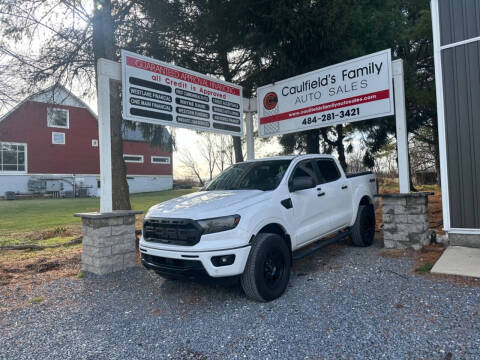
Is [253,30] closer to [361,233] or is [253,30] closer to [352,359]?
[361,233]

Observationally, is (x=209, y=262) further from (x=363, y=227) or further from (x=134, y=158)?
(x=134, y=158)

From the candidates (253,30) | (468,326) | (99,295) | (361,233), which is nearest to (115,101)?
(253,30)

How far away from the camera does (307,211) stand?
4.96 m

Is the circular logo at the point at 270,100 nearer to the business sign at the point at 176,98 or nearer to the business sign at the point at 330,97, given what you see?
the business sign at the point at 330,97

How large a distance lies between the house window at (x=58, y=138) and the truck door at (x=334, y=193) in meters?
30.3

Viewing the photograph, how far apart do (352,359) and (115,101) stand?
7.10 metres

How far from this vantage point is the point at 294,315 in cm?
367

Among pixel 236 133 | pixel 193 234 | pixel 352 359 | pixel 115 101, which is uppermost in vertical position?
pixel 115 101

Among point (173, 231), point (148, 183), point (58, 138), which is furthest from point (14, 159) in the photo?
point (173, 231)

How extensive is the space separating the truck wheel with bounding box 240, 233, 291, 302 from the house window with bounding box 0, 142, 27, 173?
29673 mm

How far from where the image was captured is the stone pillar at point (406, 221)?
6082 mm

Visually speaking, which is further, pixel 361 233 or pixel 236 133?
pixel 236 133

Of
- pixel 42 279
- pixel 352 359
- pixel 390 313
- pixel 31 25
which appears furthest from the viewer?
pixel 31 25

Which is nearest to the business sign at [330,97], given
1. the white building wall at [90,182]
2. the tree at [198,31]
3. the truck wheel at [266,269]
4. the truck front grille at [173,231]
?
the tree at [198,31]
